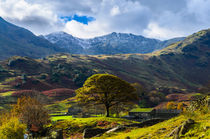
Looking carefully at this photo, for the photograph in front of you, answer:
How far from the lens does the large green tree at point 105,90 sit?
5494 centimetres

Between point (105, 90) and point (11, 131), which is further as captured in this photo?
point (105, 90)

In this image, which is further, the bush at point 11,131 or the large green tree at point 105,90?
the large green tree at point 105,90

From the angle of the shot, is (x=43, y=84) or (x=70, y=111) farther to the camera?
(x=43, y=84)

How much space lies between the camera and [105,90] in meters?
55.2

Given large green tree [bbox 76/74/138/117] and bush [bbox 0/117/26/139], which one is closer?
bush [bbox 0/117/26/139]

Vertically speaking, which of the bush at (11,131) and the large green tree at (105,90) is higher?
the large green tree at (105,90)

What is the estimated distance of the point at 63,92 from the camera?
570 ft

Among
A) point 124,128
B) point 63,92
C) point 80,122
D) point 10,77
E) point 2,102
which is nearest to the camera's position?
point 124,128

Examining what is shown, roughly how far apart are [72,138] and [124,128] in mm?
16996

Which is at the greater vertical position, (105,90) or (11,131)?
(105,90)

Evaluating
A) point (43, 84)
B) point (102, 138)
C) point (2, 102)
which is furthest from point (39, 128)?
point (43, 84)

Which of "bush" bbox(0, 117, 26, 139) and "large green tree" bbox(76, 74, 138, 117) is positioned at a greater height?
"large green tree" bbox(76, 74, 138, 117)

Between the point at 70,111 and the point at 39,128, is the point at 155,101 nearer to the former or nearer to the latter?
the point at 70,111

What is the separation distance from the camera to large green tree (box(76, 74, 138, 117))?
54938 mm
